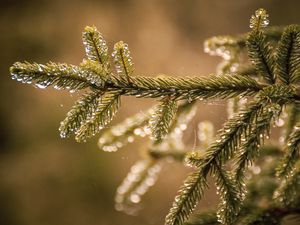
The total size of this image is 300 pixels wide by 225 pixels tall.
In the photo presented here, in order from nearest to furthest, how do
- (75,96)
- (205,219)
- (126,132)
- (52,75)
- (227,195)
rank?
(52,75) < (227,195) < (205,219) < (126,132) < (75,96)

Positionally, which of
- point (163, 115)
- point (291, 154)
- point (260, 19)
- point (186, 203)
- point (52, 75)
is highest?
point (260, 19)

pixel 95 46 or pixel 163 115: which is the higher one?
pixel 95 46

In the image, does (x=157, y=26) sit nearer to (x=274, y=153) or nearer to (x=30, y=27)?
(x=30, y=27)

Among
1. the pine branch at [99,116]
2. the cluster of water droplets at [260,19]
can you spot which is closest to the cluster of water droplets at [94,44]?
the pine branch at [99,116]

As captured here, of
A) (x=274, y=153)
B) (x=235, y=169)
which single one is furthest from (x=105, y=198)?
(x=235, y=169)

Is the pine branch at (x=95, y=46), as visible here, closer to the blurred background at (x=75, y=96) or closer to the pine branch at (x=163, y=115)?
the pine branch at (x=163, y=115)

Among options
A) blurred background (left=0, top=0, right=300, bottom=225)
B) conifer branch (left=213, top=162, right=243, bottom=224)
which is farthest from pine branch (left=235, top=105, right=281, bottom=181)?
blurred background (left=0, top=0, right=300, bottom=225)

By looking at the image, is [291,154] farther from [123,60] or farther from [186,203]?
[123,60]

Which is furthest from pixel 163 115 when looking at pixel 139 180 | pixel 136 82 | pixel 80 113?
pixel 139 180
